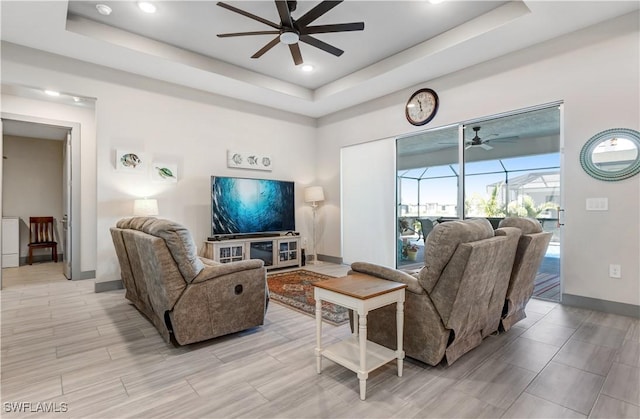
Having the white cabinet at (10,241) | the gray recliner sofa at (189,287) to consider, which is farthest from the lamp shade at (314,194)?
the white cabinet at (10,241)

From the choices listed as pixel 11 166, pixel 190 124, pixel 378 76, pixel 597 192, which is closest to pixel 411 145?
pixel 378 76

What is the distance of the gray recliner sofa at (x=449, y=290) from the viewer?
191cm

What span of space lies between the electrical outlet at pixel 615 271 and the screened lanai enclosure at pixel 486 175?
0.52 m

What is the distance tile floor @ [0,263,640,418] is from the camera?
1.67 metres

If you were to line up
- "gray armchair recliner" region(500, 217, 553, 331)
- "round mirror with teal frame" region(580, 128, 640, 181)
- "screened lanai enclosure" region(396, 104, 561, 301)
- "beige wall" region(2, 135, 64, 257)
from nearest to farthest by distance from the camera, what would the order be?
"gray armchair recliner" region(500, 217, 553, 331) → "round mirror with teal frame" region(580, 128, 640, 181) → "screened lanai enclosure" region(396, 104, 561, 301) → "beige wall" region(2, 135, 64, 257)

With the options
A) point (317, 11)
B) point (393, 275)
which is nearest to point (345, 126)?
point (317, 11)

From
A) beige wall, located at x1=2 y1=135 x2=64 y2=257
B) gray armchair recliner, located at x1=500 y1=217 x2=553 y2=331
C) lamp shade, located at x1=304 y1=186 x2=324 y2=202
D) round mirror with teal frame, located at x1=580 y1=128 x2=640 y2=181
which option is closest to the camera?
gray armchair recliner, located at x1=500 y1=217 x2=553 y2=331

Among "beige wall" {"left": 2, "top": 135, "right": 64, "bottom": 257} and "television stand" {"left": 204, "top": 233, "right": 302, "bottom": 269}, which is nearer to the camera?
"television stand" {"left": 204, "top": 233, "right": 302, "bottom": 269}

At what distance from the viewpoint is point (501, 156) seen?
4.40 metres

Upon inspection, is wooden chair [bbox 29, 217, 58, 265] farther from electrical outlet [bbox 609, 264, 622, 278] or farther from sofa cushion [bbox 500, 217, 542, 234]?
electrical outlet [bbox 609, 264, 622, 278]

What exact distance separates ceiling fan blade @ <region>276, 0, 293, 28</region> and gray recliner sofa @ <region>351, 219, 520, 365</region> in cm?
224

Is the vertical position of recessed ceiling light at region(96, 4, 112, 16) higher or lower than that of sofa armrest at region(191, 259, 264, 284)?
higher

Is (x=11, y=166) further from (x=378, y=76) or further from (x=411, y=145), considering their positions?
(x=411, y=145)

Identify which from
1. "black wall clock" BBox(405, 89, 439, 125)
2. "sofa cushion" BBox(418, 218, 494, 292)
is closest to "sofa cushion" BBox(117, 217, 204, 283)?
"sofa cushion" BBox(418, 218, 494, 292)
